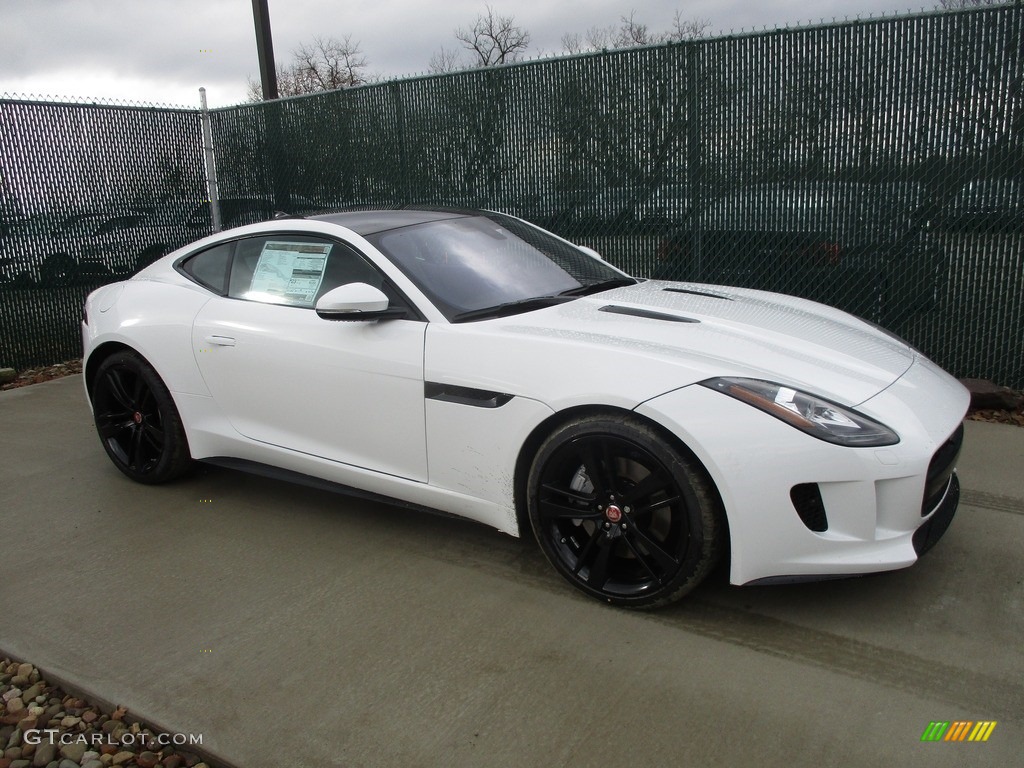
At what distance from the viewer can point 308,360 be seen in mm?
3580

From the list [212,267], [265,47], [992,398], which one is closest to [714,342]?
[212,267]

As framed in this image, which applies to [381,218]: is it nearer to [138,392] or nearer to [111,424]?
[138,392]

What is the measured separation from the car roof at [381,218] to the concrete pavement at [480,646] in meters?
1.36

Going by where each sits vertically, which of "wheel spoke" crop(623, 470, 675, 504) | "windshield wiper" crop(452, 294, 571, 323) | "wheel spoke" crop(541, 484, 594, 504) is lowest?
"wheel spoke" crop(541, 484, 594, 504)

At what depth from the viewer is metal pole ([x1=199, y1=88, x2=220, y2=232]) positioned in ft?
29.6

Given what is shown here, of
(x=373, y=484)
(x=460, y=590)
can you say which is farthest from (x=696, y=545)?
(x=373, y=484)

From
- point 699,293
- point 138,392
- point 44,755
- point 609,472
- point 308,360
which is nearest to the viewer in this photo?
point 44,755

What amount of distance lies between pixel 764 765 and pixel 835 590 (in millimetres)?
1031

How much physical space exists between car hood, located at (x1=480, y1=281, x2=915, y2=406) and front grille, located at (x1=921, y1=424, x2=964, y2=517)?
0.93 feet

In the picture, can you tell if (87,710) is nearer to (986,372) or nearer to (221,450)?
(221,450)

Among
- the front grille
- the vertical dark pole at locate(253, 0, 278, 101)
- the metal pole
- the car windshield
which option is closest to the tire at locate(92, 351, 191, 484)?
the car windshield

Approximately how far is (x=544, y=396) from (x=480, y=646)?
0.89m

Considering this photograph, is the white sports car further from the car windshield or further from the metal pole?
the metal pole

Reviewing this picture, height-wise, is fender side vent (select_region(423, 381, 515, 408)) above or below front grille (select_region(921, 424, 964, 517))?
above
